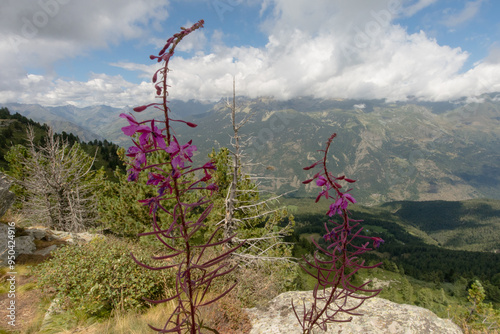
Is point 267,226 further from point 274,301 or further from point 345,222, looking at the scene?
point 345,222

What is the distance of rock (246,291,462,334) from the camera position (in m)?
6.03

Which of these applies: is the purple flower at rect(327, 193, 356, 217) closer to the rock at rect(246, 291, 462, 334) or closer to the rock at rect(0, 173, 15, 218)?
the rock at rect(246, 291, 462, 334)

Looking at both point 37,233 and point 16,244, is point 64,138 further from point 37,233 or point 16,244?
point 16,244

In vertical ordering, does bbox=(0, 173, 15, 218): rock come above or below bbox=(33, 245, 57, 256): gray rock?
above

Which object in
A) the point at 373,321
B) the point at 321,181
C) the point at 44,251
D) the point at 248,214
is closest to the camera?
the point at 321,181

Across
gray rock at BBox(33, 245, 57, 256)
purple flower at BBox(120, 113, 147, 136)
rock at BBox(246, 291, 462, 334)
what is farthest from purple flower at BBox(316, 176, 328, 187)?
gray rock at BBox(33, 245, 57, 256)

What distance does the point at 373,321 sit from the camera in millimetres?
6336

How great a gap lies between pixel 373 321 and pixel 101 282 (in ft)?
25.5

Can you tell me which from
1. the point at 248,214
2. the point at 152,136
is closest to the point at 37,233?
the point at 248,214

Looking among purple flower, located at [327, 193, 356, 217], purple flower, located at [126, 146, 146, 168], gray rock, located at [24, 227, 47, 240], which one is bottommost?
gray rock, located at [24, 227, 47, 240]

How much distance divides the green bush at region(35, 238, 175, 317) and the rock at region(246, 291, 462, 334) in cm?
324

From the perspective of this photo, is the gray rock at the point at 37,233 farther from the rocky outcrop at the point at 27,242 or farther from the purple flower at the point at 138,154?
the purple flower at the point at 138,154

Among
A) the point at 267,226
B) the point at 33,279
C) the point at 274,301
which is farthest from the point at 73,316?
the point at 267,226

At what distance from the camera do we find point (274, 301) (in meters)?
7.79
